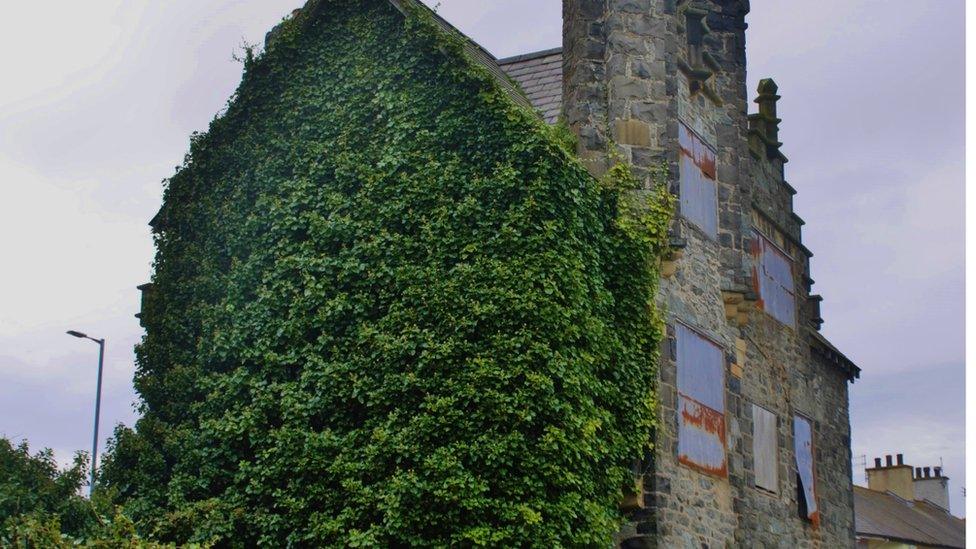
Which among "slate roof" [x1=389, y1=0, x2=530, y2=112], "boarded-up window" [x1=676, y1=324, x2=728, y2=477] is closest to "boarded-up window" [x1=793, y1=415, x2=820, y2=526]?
"boarded-up window" [x1=676, y1=324, x2=728, y2=477]

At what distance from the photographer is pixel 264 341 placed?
17.6 metres

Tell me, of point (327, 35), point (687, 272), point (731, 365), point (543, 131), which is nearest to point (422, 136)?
point (543, 131)

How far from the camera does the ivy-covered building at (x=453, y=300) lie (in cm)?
1561

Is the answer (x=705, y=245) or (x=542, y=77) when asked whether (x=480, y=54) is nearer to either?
(x=542, y=77)

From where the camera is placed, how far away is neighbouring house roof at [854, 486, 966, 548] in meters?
43.5

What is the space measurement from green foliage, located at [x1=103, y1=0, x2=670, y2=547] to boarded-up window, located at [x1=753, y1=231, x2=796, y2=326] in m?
6.27

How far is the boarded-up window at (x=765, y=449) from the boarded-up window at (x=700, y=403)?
2565 mm

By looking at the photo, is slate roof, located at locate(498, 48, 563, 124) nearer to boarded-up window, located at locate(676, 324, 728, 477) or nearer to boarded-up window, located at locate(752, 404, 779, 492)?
boarded-up window, located at locate(676, 324, 728, 477)

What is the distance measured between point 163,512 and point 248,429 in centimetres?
179

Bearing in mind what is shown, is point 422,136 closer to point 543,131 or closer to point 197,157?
point 543,131

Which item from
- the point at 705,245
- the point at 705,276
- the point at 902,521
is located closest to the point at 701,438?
the point at 705,276

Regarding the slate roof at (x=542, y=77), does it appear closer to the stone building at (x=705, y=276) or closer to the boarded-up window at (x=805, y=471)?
the stone building at (x=705, y=276)

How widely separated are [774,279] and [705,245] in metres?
5.33

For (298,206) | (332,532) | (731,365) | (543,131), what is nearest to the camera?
(332,532)
